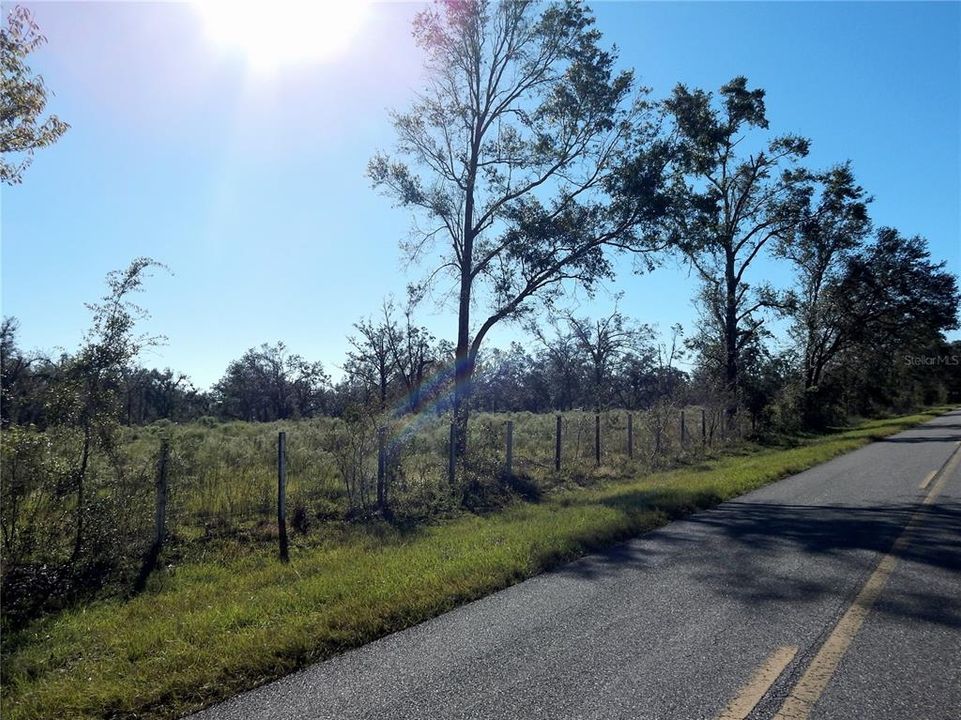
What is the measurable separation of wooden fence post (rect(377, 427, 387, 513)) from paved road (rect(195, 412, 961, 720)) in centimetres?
470

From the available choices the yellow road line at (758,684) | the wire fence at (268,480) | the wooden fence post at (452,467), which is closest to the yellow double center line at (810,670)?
the yellow road line at (758,684)

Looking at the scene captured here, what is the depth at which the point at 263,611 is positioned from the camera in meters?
6.23

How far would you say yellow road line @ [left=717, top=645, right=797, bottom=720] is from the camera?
3912 millimetres

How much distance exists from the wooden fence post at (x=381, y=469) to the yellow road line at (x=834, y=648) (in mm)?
7253

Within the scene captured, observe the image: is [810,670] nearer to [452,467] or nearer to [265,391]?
[452,467]

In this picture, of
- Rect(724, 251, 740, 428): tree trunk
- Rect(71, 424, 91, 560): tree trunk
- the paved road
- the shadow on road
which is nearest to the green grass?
the paved road

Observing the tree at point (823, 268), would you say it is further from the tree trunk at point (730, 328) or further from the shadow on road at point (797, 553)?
the shadow on road at point (797, 553)

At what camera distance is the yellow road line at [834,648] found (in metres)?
3.99

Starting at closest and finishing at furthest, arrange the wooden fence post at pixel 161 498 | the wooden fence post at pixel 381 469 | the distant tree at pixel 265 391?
the wooden fence post at pixel 161 498 < the wooden fence post at pixel 381 469 < the distant tree at pixel 265 391

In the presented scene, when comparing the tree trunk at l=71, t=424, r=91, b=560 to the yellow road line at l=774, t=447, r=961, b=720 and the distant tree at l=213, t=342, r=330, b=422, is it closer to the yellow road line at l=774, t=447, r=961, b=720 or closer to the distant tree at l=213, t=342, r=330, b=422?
the yellow road line at l=774, t=447, r=961, b=720

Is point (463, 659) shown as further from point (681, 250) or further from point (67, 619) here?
point (681, 250)

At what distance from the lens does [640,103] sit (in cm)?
1966

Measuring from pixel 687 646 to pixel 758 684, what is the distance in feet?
2.37

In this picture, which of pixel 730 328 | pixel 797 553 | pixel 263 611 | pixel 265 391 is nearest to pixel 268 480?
pixel 263 611
